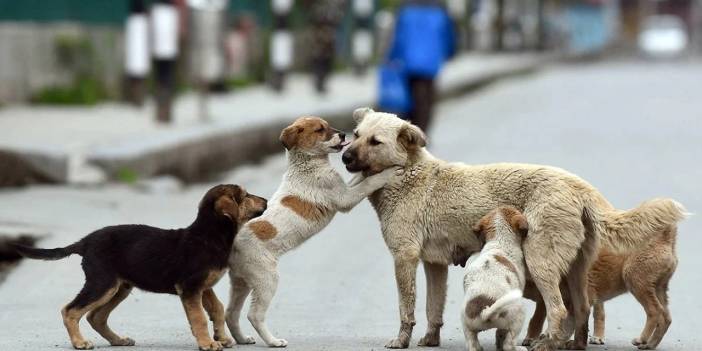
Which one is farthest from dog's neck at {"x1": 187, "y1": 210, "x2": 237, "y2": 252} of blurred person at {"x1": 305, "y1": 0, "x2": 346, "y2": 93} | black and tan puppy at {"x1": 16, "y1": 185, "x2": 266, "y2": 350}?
blurred person at {"x1": 305, "y1": 0, "x2": 346, "y2": 93}

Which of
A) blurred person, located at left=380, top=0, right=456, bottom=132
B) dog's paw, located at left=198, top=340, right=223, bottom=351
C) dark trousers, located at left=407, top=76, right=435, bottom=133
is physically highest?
dog's paw, located at left=198, top=340, right=223, bottom=351

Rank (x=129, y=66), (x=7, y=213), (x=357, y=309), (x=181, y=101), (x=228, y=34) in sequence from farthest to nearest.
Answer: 1. (x=228, y=34)
2. (x=181, y=101)
3. (x=129, y=66)
4. (x=7, y=213)
5. (x=357, y=309)

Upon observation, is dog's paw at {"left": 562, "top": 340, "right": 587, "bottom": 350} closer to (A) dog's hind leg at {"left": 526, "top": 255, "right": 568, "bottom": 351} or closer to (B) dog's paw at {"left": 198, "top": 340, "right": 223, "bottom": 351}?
(A) dog's hind leg at {"left": 526, "top": 255, "right": 568, "bottom": 351}

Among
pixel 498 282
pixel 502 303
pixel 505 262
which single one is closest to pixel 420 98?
pixel 505 262

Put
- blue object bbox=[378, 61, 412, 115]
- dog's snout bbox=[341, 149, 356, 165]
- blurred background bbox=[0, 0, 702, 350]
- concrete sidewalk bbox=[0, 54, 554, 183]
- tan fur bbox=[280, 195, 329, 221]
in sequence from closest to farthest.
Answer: dog's snout bbox=[341, 149, 356, 165] → tan fur bbox=[280, 195, 329, 221] → blurred background bbox=[0, 0, 702, 350] → concrete sidewalk bbox=[0, 54, 554, 183] → blue object bbox=[378, 61, 412, 115]

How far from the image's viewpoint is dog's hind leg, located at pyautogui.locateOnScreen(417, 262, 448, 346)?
7.06 m

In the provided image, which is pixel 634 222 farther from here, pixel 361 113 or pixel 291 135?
pixel 291 135

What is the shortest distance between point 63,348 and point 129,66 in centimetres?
1361

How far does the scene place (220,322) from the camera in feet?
22.8

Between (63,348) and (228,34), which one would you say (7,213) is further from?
(228,34)

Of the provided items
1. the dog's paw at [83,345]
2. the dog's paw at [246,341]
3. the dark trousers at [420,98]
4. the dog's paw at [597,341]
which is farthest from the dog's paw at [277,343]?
the dark trousers at [420,98]

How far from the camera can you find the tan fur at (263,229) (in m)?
6.96

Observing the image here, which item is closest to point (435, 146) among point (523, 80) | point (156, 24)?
point (156, 24)

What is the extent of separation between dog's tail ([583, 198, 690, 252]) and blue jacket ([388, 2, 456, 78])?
10432 mm
